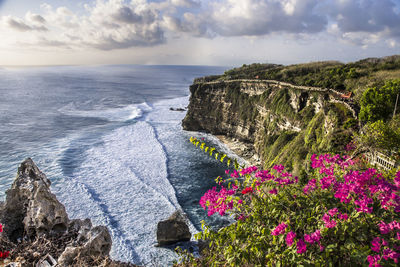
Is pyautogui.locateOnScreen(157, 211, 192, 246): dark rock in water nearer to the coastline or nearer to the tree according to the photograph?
the coastline

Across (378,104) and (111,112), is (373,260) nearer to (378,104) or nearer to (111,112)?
(378,104)

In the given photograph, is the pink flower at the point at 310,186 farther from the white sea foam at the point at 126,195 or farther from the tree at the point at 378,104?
the tree at the point at 378,104

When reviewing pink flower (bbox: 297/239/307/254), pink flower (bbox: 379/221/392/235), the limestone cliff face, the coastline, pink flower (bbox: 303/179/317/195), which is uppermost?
pink flower (bbox: 379/221/392/235)

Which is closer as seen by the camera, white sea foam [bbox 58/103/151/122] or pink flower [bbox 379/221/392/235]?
pink flower [bbox 379/221/392/235]

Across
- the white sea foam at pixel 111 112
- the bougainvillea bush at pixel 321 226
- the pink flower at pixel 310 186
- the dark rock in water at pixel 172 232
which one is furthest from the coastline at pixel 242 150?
the bougainvillea bush at pixel 321 226

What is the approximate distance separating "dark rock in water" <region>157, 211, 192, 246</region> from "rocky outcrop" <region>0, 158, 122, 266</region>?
8789 millimetres

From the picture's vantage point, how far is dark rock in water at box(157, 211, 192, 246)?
21.0 meters

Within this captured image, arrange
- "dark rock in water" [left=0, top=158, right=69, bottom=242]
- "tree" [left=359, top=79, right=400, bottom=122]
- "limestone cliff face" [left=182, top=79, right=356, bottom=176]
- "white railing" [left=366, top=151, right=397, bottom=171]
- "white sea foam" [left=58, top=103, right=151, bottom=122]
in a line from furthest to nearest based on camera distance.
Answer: "white sea foam" [left=58, top=103, right=151, bottom=122], "limestone cliff face" [left=182, top=79, right=356, bottom=176], "tree" [left=359, top=79, right=400, bottom=122], "white railing" [left=366, top=151, right=397, bottom=171], "dark rock in water" [left=0, top=158, right=69, bottom=242]

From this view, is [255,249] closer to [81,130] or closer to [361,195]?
[361,195]

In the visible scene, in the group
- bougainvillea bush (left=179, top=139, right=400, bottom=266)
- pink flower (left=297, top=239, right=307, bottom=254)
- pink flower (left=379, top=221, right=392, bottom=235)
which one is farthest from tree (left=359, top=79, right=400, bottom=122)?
pink flower (left=297, top=239, right=307, bottom=254)

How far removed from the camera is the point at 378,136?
11.6 meters

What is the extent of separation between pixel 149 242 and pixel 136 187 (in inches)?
417

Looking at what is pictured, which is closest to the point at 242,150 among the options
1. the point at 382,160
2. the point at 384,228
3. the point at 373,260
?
the point at 382,160

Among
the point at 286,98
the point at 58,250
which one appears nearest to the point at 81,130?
Result: the point at 286,98
